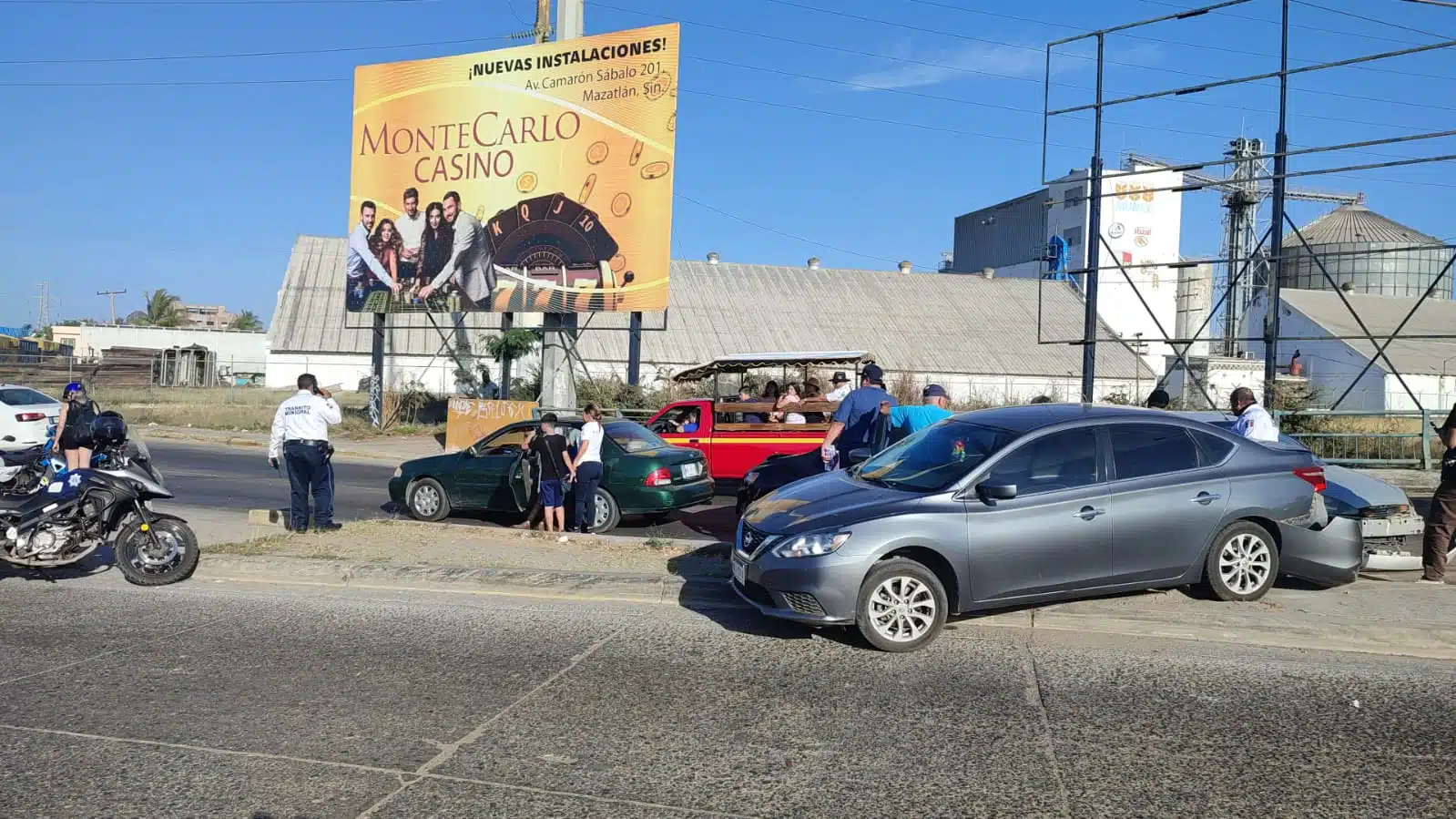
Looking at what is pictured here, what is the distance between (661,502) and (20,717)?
7.80 m

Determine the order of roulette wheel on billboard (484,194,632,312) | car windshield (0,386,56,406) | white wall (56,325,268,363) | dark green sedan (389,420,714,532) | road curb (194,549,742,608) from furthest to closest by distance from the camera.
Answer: white wall (56,325,268,363) < roulette wheel on billboard (484,194,632,312) < car windshield (0,386,56,406) < dark green sedan (389,420,714,532) < road curb (194,549,742,608)

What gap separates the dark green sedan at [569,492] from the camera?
12961 millimetres

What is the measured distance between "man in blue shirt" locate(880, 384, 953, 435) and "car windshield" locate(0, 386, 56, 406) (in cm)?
1782

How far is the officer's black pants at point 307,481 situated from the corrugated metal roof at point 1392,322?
132 ft

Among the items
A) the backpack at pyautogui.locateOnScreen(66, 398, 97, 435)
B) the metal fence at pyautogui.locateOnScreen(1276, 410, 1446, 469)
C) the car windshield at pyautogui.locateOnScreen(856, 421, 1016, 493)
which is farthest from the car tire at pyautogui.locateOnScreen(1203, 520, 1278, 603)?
the metal fence at pyautogui.locateOnScreen(1276, 410, 1446, 469)

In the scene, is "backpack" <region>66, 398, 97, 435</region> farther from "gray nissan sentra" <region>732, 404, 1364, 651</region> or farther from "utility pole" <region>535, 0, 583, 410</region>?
"utility pole" <region>535, 0, 583, 410</region>

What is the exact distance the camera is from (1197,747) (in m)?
5.31

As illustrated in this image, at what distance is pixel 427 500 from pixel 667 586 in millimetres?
5775

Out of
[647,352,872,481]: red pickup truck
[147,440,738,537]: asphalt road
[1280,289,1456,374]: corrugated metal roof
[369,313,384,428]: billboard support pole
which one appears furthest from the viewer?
[1280,289,1456,374]: corrugated metal roof

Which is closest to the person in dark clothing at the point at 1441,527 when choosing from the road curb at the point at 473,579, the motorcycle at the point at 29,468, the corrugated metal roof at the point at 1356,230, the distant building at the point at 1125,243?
the road curb at the point at 473,579

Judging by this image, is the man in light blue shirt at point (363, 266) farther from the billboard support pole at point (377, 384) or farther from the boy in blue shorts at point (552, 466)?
the boy in blue shorts at point (552, 466)

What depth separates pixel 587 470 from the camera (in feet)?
39.8

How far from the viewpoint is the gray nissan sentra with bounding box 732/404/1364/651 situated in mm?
7082

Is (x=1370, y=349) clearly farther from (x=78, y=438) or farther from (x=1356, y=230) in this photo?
(x=78, y=438)
